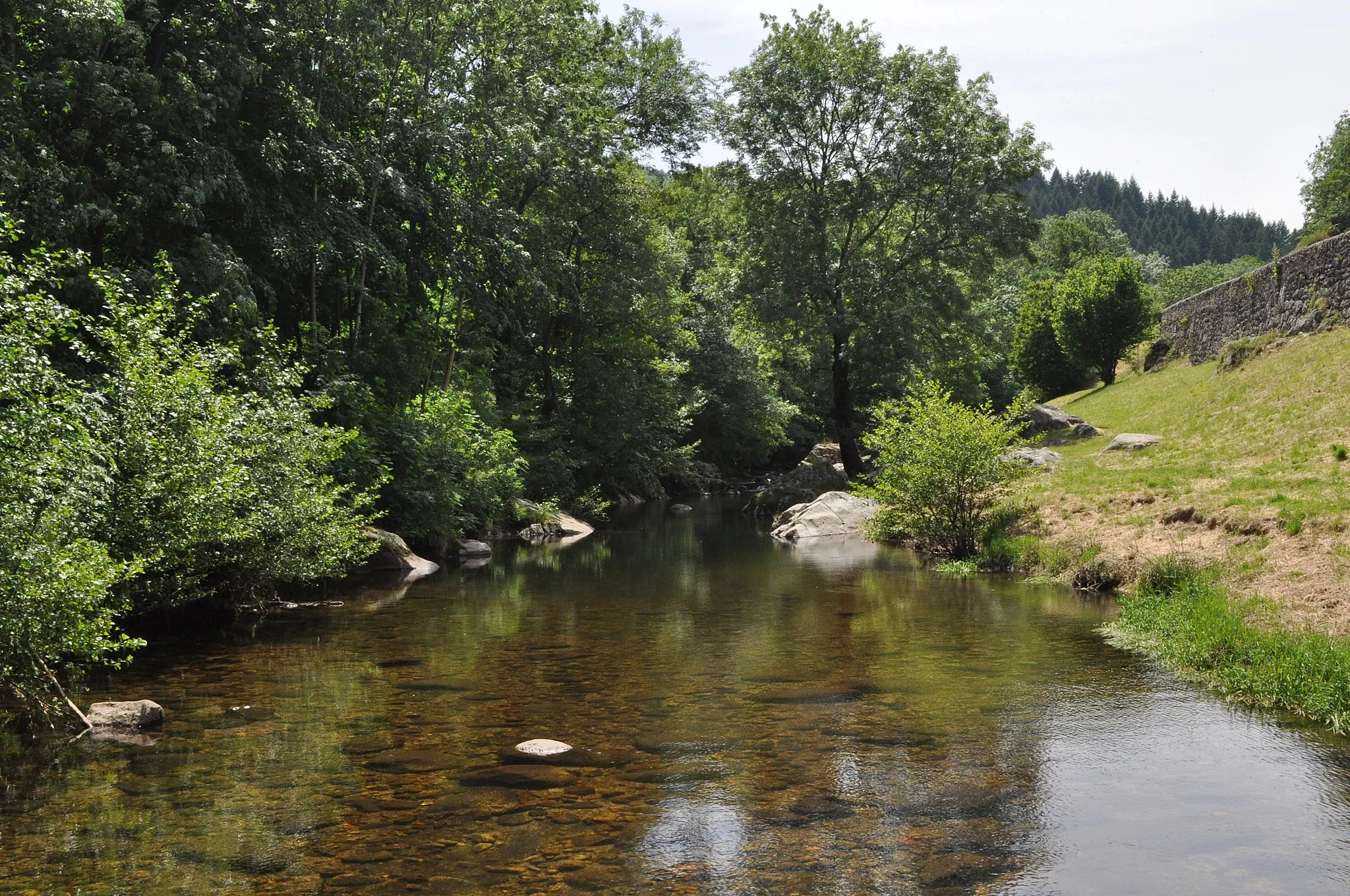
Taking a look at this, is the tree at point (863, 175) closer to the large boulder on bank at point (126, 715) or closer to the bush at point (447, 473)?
the bush at point (447, 473)

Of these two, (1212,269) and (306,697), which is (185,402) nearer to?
(306,697)

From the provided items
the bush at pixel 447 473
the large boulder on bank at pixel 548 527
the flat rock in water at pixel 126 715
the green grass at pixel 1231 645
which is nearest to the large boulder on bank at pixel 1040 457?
the green grass at pixel 1231 645

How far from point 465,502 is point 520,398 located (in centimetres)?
1309

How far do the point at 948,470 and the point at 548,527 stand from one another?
15.2 m

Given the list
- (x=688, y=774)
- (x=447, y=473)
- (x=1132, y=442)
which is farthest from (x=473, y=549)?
(x=688, y=774)

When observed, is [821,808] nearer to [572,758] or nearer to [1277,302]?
[572,758]

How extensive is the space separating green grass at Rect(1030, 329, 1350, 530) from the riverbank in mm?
54

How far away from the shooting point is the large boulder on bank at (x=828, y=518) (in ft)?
95.8

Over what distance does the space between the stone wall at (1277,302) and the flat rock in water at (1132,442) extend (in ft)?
23.8

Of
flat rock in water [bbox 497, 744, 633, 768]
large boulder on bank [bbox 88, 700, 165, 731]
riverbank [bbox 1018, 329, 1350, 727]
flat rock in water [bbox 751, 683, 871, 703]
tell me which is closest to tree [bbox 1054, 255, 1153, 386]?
riverbank [bbox 1018, 329, 1350, 727]

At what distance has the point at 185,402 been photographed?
13.0 m

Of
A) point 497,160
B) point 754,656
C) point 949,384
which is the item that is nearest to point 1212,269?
point 949,384

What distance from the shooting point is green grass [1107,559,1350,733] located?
31.1ft

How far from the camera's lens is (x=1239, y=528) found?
14688 mm
